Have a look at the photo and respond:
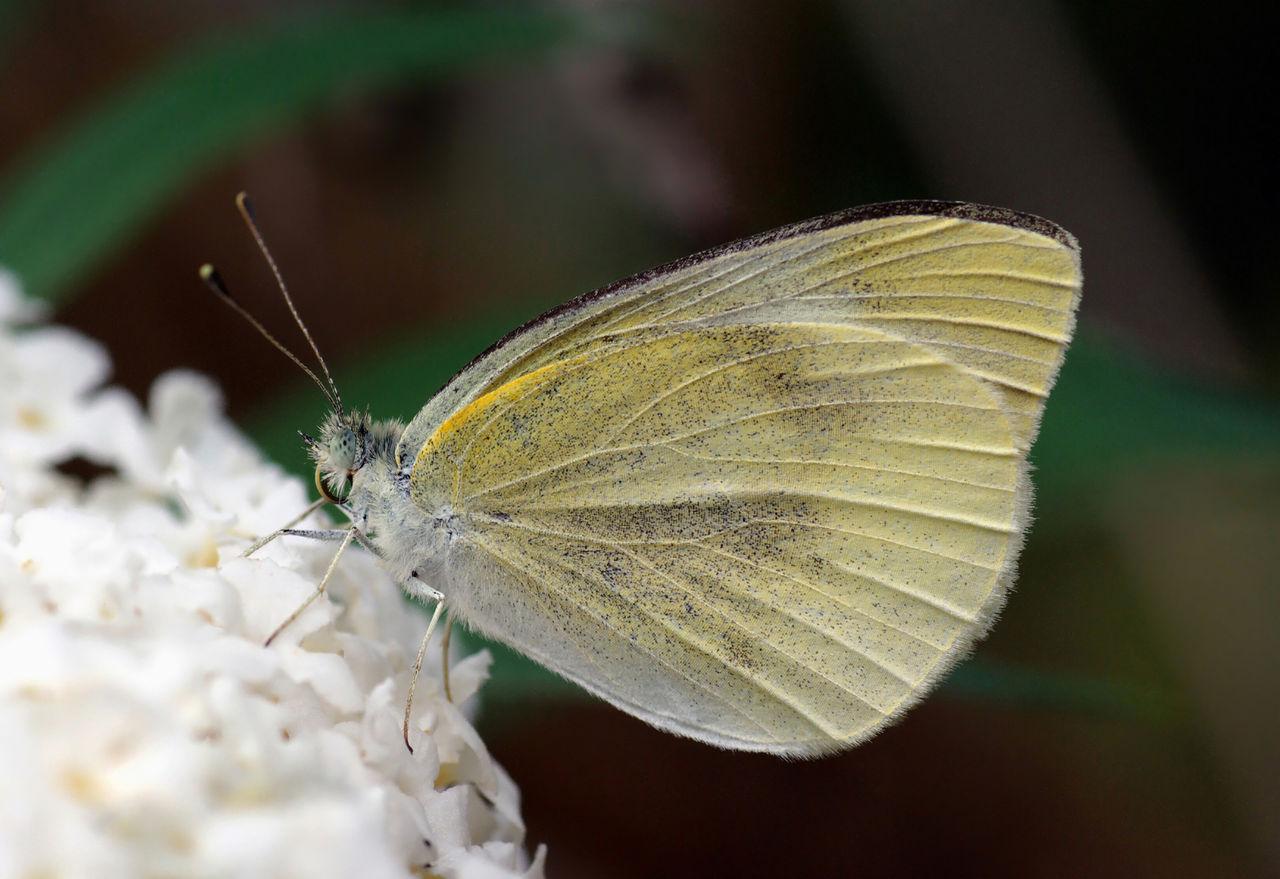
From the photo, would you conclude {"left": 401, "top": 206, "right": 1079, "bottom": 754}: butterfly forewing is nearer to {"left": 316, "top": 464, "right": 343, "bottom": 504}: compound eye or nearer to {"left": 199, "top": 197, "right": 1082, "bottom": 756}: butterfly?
{"left": 199, "top": 197, "right": 1082, "bottom": 756}: butterfly

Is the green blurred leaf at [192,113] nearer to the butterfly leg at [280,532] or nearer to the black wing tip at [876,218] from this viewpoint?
the butterfly leg at [280,532]

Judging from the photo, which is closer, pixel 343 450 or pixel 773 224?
pixel 343 450

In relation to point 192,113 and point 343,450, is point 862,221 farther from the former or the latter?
point 192,113

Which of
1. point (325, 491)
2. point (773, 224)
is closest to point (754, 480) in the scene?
point (325, 491)

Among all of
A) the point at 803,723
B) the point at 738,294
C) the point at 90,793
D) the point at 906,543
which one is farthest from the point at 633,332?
the point at 90,793

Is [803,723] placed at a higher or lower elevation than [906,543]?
lower

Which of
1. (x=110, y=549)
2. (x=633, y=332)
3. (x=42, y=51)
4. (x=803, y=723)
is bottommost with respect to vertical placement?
(x=803, y=723)

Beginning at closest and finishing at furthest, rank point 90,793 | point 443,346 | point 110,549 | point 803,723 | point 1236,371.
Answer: point 90,793 < point 110,549 < point 803,723 < point 443,346 < point 1236,371

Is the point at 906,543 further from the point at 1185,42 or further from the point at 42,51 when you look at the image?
the point at 42,51
